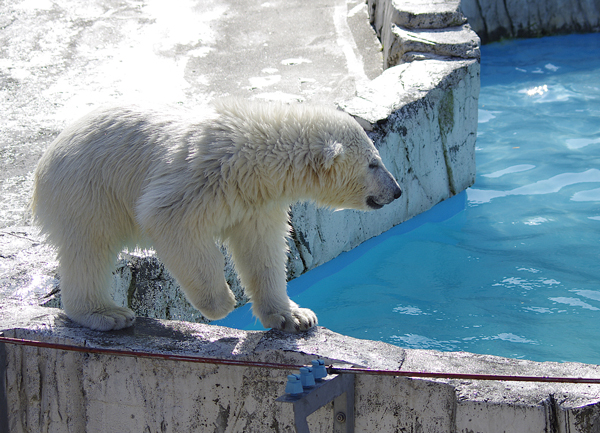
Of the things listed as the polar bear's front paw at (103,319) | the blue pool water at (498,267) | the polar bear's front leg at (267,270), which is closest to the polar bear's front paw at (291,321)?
the polar bear's front leg at (267,270)

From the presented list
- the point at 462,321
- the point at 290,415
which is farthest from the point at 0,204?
the point at 462,321

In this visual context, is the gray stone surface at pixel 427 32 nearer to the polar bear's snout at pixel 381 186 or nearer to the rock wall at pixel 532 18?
the polar bear's snout at pixel 381 186

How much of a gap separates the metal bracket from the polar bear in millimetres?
554

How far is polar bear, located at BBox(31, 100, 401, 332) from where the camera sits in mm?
2398

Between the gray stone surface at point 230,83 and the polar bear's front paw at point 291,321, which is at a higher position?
the gray stone surface at point 230,83

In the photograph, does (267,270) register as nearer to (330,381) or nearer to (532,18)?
(330,381)

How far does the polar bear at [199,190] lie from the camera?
7.87ft

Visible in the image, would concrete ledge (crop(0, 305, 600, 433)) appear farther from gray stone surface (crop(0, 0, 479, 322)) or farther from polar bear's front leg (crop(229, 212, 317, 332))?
gray stone surface (crop(0, 0, 479, 322))

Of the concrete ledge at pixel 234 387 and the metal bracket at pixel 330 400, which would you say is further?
the concrete ledge at pixel 234 387

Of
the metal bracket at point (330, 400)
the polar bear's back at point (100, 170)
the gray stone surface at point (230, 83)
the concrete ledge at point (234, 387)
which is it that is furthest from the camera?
the gray stone surface at point (230, 83)

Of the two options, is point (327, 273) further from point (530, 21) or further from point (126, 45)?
point (530, 21)

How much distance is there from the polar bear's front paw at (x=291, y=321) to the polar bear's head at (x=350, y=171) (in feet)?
1.66

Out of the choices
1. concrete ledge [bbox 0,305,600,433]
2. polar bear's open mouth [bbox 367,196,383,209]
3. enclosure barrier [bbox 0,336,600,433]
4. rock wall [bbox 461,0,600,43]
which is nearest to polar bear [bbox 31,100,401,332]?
polar bear's open mouth [bbox 367,196,383,209]

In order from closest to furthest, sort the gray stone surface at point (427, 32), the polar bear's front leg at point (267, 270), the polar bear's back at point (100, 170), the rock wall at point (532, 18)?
the polar bear's back at point (100, 170) → the polar bear's front leg at point (267, 270) → the gray stone surface at point (427, 32) → the rock wall at point (532, 18)
